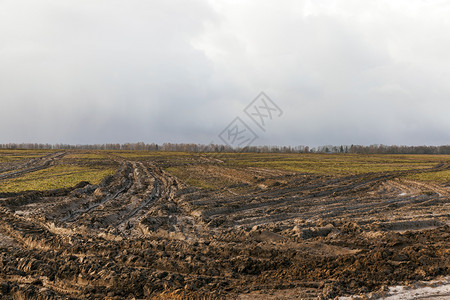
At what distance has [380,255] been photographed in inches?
271

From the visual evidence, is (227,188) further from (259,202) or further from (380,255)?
(380,255)

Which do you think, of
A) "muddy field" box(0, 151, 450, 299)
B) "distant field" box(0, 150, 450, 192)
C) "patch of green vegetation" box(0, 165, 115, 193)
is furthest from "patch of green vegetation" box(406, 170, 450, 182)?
"patch of green vegetation" box(0, 165, 115, 193)

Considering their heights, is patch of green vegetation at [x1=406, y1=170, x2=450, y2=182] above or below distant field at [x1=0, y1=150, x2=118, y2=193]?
above

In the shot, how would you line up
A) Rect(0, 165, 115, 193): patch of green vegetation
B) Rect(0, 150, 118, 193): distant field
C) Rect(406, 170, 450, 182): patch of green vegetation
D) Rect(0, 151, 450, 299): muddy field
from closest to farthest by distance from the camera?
Rect(0, 151, 450, 299): muddy field → Rect(0, 165, 115, 193): patch of green vegetation → Rect(0, 150, 118, 193): distant field → Rect(406, 170, 450, 182): patch of green vegetation

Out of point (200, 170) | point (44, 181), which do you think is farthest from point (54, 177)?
point (200, 170)

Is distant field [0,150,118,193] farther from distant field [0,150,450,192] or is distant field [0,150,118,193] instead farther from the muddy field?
the muddy field

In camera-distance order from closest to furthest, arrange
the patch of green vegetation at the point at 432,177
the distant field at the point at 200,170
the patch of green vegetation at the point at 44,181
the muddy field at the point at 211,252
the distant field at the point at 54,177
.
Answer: the muddy field at the point at 211,252, the patch of green vegetation at the point at 44,181, the distant field at the point at 54,177, the distant field at the point at 200,170, the patch of green vegetation at the point at 432,177

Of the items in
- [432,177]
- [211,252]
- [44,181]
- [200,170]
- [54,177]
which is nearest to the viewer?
[211,252]

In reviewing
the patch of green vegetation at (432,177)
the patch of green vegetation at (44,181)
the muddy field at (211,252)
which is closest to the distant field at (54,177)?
the patch of green vegetation at (44,181)

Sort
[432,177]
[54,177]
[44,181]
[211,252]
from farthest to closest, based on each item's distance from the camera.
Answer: [432,177], [54,177], [44,181], [211,252]

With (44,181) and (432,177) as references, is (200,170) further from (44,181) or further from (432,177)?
(432,177)

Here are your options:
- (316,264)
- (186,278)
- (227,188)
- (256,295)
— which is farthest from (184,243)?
(227,188)

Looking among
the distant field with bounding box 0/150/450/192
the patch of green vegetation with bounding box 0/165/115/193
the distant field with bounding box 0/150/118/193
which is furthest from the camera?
the distant field with bounding box 0/150/450/192

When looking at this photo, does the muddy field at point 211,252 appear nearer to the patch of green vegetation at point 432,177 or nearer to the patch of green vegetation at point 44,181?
the patch of green vegetation at point 44,181
